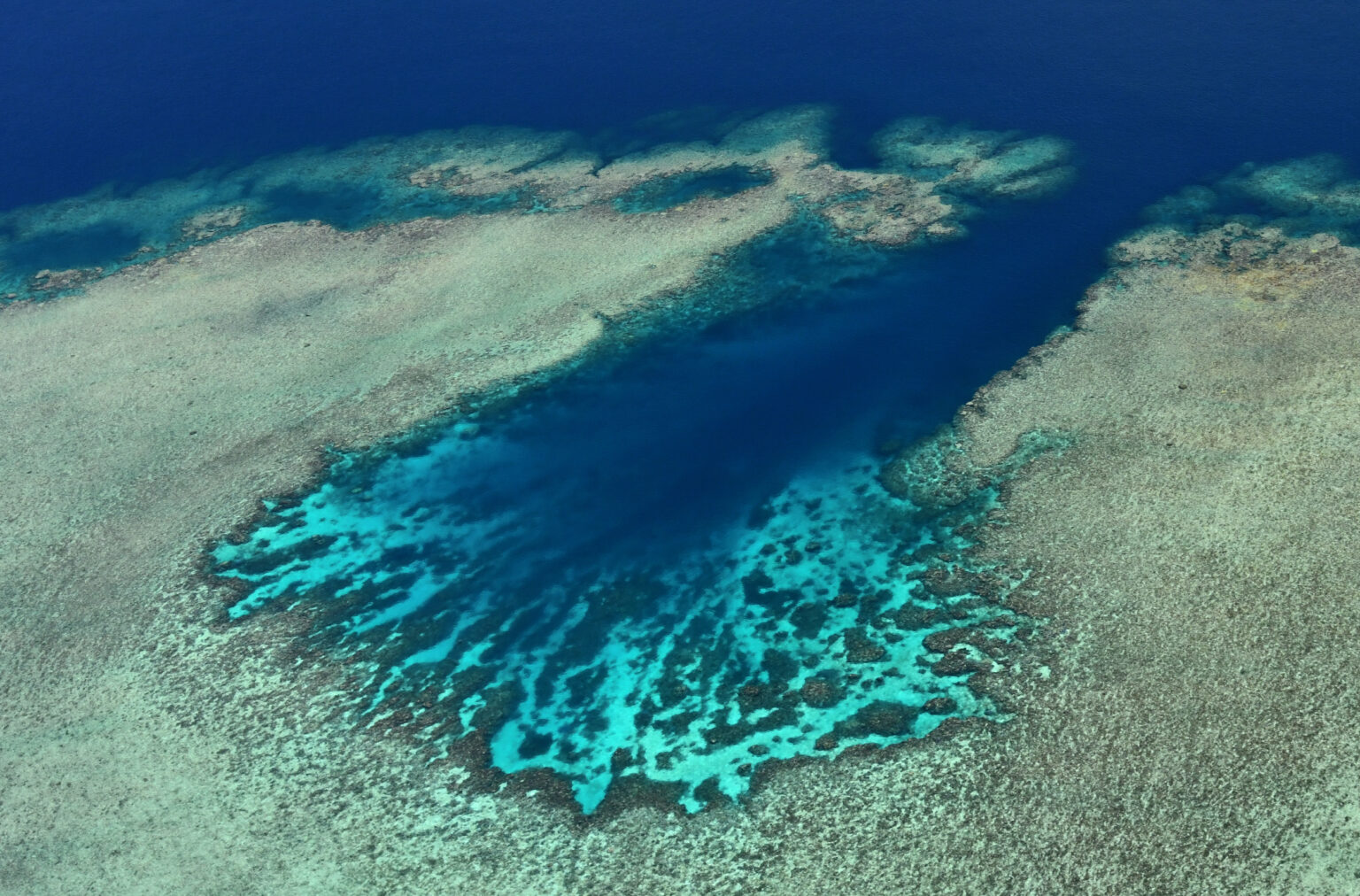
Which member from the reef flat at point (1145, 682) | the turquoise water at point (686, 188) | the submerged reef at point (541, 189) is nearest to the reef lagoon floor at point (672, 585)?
the reef flat at point (1145, 682)

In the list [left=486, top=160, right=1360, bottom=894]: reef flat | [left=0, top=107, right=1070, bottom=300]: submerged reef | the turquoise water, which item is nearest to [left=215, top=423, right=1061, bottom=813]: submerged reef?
[left=486, top=160, right=1360, bottom=894]: reef flat

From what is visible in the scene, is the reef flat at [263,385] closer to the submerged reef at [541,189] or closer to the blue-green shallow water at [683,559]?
the submerged reef at [541,189]

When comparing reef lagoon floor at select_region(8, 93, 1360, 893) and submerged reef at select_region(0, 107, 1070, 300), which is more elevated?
submerged reef at select_region(0, 107, 1070, 300)

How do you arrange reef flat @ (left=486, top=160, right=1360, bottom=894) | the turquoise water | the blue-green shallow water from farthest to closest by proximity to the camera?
the turquoise water → the blue-green shallow water → reef flat @ (left=486, top=160, right=1360, bottom=894)

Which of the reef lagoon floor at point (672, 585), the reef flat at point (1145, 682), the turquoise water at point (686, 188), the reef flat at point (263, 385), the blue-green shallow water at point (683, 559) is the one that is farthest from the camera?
the turquoise water at point (686, 188)

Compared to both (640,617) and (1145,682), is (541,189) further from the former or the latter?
(1145,682)

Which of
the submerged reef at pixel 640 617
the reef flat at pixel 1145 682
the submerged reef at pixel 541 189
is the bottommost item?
the submerged reef at pixel 640 617

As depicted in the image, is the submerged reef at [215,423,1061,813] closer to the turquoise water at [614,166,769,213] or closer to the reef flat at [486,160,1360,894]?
the reef flat at [486,160,1360,894]
